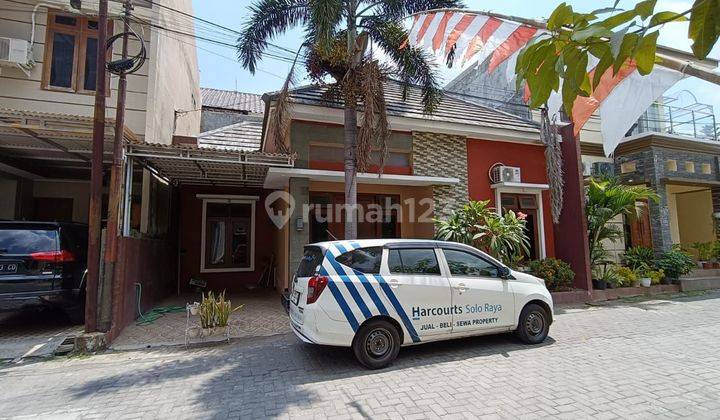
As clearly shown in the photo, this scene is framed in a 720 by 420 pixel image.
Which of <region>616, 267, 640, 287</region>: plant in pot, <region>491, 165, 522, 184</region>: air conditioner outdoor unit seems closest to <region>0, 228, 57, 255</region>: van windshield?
<region>491, 165, 522, 184</region>: air conditioner outdoor unit

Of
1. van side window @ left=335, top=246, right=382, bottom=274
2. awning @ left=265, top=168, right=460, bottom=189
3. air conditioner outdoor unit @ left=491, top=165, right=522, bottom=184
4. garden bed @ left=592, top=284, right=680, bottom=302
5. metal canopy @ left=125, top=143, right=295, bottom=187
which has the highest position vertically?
air conditioner outdoor unit @ left=491, top=165, right=522, bottom=184

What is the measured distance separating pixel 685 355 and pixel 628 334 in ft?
3.75

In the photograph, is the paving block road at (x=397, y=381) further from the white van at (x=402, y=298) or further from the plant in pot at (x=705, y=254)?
the plant in pot at (x=705, y=254)

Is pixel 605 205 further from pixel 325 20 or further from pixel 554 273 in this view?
pixel 325 20

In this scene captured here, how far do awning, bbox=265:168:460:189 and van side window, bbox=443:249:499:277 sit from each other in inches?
127

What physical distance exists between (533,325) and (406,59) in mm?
5982

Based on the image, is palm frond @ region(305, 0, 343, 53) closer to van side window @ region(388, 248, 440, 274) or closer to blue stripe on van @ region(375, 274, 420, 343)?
van side window @ region(388, 248, 440, 274)

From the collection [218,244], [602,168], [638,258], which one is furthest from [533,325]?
[602,168]

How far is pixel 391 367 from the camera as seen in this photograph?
192 inches

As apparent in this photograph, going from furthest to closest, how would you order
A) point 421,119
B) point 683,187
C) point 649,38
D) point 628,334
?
1. point 683,187
2. point 421,119
3. point 628,334
4. point 649,38

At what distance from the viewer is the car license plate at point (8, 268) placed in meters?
5.81

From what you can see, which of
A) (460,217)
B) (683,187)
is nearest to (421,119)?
(460,217)

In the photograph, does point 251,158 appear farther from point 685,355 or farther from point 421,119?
point 685,355

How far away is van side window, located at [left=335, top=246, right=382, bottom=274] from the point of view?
5.00 meters
